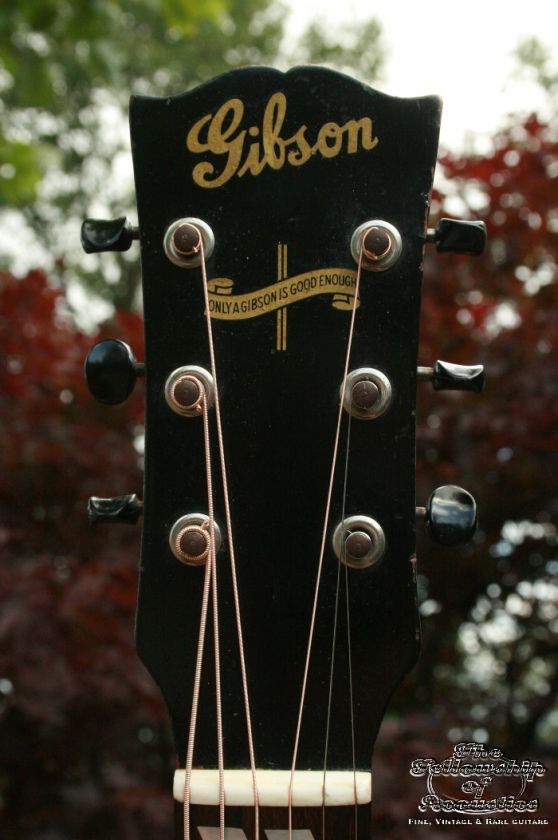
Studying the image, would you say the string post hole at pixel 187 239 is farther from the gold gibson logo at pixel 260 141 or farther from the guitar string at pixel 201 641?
the guitar string at pixel 201 641

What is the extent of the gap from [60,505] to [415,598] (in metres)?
2.11

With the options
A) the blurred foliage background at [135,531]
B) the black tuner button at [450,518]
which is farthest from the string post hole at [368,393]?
the blurred foliage background at [135,531]

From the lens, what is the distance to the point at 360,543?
1.49 meters

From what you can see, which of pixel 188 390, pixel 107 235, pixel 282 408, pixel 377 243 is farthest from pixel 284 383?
pixel 107 235

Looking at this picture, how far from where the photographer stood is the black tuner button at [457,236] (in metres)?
1.56

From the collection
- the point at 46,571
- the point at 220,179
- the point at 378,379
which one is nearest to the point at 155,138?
the point at 220,179

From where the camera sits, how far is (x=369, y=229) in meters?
1.52

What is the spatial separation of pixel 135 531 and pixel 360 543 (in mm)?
1940

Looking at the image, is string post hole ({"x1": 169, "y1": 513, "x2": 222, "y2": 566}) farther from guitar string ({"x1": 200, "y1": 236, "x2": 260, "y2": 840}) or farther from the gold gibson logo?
the gold gibson logo

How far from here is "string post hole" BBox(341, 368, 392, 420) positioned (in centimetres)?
150

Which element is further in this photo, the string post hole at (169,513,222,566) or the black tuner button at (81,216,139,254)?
the black tuner button at (81,216,139,254)

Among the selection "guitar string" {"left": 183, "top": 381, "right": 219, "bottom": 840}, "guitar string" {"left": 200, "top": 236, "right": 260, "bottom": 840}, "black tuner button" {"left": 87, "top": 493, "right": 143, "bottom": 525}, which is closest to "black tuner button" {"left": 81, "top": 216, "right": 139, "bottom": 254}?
"guitar string" {"left": 200, "top": 236, "right": 260, "bottom": 840}

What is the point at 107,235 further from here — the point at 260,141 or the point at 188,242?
the point at 260,141

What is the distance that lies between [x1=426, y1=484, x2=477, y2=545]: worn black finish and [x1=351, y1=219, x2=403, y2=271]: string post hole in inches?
13.4
